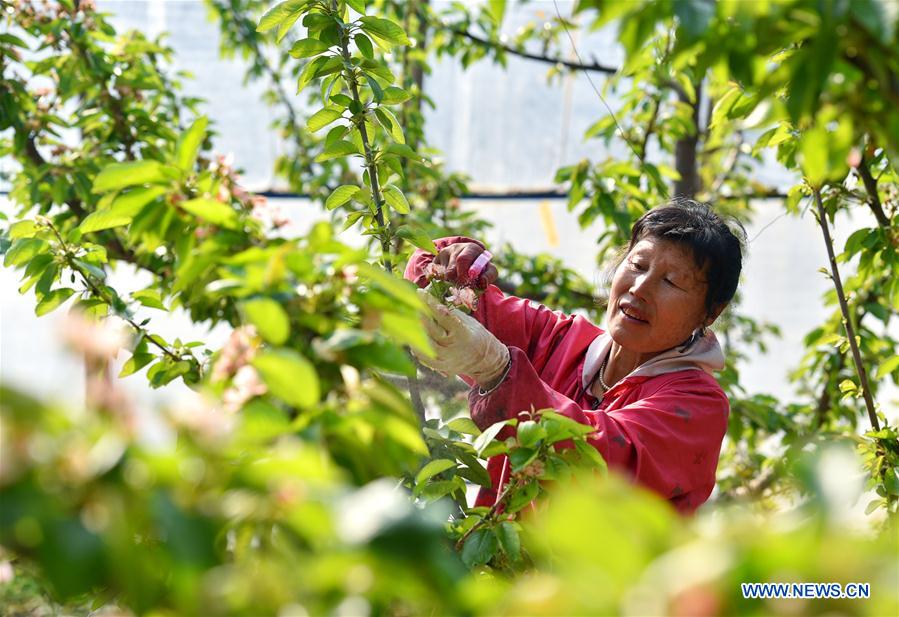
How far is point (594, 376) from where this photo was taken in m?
1.46

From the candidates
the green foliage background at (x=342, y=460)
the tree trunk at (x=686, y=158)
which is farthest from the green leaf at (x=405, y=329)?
the tree trunk at (x=686, y=158)

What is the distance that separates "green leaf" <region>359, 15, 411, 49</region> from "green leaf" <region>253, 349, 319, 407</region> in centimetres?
74

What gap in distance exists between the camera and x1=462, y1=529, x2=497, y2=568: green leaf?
0.92m

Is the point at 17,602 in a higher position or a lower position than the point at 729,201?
lower

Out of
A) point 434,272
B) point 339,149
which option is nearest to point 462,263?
point 434,272

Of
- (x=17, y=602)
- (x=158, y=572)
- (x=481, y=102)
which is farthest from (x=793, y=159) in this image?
(x=481, y=102)

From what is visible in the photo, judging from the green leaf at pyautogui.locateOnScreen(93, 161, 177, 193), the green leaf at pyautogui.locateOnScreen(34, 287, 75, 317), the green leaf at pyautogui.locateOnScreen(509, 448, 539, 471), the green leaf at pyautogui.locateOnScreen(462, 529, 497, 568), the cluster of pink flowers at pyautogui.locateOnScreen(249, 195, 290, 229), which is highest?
the green leaf at pyautogui.locateOnScreen(93, 161, 177, 193)

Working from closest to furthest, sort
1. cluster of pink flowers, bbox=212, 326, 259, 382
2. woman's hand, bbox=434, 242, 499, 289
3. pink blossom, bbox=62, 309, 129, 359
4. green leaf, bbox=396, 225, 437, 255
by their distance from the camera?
1. pink blossom, bbox=62, 309, 129, 359
2. cluster of pink flowers, bbox=212, 326, 259, 382
3. green leaf, bbox=396, 225, 437, 255
4. woman's hand, bbox=434, 242, 499, 289

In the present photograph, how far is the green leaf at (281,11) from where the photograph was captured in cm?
117

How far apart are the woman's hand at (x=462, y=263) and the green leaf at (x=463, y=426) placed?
0.25 m

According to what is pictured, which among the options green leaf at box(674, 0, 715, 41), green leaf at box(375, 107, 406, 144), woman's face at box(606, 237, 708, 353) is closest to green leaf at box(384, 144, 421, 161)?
green leaf at box(375, 107, 406, 144)

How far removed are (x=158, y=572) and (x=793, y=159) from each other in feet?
3.93

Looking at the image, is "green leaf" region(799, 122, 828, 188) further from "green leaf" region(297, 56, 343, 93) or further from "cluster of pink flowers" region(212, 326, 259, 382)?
"green leaf" region(297, 56, 343, 93)

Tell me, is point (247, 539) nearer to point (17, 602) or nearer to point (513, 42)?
point (17, 602)
